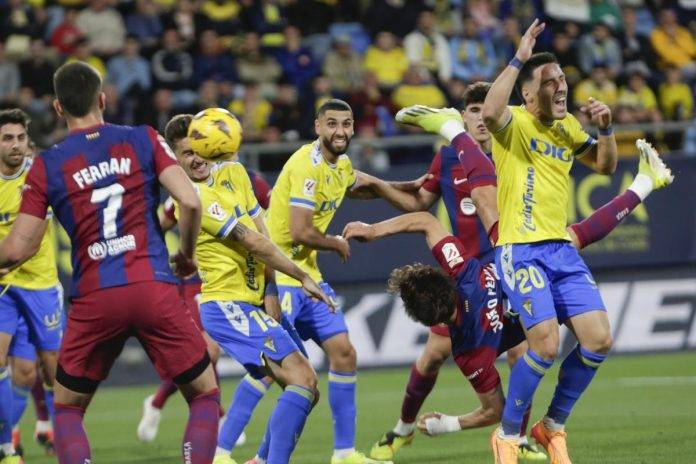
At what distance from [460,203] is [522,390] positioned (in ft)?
8.32

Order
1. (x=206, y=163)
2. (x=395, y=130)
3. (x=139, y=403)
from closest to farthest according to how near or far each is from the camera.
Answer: (x=206, y=163) < (x=139, y=403) < (x=395, y=130)

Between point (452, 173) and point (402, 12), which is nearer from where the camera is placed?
point (452, 173)

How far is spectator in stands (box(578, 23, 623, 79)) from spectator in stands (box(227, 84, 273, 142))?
5367 millimetres

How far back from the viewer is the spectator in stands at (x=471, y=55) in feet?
66.1

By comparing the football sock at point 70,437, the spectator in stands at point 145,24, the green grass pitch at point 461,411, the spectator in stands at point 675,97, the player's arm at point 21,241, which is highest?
Result: the player's arm at point 21,241

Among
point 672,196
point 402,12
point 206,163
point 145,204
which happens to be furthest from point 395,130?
point 145,204

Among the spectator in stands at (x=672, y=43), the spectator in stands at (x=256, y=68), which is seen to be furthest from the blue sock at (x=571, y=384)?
the spectator in stands at (x=672, y=43)

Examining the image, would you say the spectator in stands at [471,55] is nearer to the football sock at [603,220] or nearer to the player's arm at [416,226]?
the football sock at [603,220]

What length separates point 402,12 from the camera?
20797mm

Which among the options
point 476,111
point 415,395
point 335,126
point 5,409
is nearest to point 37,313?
point 5,409

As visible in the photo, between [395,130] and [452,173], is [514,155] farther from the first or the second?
[395,130]

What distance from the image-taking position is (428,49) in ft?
66.2

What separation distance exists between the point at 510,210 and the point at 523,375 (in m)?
1.09

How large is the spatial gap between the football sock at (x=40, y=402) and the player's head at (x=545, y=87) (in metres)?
5.52
